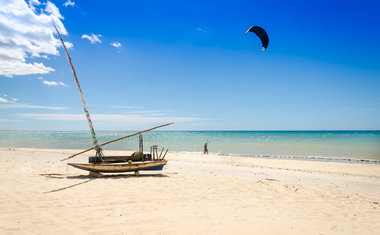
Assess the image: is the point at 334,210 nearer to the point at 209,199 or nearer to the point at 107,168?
the point at 209,199

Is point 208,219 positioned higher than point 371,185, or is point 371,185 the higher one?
point 208,219

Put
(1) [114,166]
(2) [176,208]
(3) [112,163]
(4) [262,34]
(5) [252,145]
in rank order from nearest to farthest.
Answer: (2) [176,208] → (4) [262,34] → (1) [114,166] → (3) [112,163] → (5) [252,145]

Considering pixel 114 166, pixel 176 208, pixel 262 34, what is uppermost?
pixel 262 34

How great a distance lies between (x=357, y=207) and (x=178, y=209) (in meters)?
7.11

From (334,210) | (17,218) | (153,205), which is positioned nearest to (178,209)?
(153,205)

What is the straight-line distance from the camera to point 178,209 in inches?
297

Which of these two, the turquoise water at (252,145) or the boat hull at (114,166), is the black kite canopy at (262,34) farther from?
the turquoise water at (252,145)

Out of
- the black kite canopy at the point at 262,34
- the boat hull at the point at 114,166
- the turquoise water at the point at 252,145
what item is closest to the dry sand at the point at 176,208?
the boat hull at the point at 114,166

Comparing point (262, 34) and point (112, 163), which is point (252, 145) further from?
point (112, 163)

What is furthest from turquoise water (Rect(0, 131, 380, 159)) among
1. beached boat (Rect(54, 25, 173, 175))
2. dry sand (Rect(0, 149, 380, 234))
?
dry sand (Rect(0, 149, 380, 234))

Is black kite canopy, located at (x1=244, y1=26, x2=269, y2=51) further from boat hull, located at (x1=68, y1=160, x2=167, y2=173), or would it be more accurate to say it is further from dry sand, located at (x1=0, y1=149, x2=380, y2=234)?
boat hull, located at (x1=68, y1=160, x2=167, y2=173)

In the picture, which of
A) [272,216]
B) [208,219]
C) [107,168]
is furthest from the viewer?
[107,168]

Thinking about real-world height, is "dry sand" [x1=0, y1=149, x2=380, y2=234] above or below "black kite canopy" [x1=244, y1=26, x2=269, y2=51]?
below

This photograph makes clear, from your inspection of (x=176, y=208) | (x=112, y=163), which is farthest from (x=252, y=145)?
(x=176, y=208)
